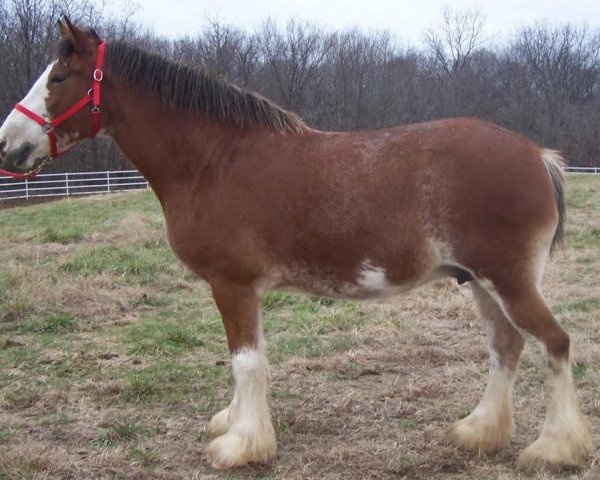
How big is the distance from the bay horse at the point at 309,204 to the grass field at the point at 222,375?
257mm

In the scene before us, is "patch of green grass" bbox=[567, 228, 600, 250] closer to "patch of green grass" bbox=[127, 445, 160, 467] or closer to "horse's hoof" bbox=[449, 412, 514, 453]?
"horse's hoof" bbox=[449, 412, 514, 453]

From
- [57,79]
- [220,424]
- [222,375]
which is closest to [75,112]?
[57,79]

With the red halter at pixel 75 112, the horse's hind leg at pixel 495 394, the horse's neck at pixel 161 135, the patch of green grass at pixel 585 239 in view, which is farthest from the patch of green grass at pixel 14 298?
the patch of green grass at pixel 585 239

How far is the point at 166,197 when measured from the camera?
14.1 ft

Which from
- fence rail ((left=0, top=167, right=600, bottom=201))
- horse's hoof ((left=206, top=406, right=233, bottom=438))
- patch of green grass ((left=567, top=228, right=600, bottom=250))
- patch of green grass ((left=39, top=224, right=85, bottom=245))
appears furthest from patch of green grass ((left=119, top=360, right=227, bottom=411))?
fence rail ((left=0, top=167, right=600, bottom=201))

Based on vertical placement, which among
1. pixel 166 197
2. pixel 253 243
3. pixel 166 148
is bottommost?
pixel 253 243

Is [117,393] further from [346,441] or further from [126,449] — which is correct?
[346,441]

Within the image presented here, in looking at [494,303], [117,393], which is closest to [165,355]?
[117,393]

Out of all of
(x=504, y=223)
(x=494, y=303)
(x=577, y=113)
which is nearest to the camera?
(x=504, y=223)

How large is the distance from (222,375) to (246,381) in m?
1.63

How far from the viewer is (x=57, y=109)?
4.18 m

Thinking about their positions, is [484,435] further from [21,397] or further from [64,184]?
[64,184]

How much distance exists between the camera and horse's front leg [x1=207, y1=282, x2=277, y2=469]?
4051 millimetres

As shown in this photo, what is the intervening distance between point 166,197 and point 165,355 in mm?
2307
